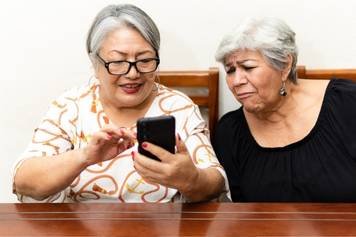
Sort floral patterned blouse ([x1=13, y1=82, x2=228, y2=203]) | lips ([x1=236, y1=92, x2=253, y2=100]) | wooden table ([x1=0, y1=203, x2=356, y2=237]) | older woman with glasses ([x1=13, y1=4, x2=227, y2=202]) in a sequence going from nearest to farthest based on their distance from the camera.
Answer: wooden table ([x1=0, y1=203, x2=356, y2=237])
older woman with glasses ([x1=13, y1=4, x2=227, y2=202])
floral patterned blouse ([x1=13, y1=82, x2=228, y2=203])
lips ([x1=236, y1=92, x2=253, y2=100])

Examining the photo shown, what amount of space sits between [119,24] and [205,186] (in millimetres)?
509

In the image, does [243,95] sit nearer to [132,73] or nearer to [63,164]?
[132,73]

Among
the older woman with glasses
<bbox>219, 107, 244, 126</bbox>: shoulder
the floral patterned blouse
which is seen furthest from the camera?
<bbox>219, 107, 244, 126</bbox>: shoulder

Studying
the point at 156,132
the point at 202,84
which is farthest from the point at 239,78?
the point at 156,132

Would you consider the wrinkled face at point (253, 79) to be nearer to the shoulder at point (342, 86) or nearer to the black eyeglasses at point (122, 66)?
the shoulder at point (342, 86)

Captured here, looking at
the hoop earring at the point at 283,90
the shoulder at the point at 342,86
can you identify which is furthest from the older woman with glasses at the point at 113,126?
the shoulder at the point at 342,86

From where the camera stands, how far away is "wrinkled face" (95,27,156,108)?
1.42 meters

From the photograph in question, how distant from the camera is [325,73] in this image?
1790mm

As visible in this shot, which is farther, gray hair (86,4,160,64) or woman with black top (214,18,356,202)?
woman with black top (214,18,356,202)

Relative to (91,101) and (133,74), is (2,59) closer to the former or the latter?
(91,101)

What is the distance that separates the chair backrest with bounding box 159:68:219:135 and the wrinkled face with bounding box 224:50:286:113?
8.3 inches

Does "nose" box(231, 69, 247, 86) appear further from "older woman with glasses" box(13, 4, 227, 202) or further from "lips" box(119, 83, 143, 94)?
"lips" box(119, 83, 143, 94)

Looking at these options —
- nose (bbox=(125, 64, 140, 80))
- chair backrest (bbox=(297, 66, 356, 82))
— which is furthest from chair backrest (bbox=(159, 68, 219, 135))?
nose (bbox=(125, 64, 140, 80))

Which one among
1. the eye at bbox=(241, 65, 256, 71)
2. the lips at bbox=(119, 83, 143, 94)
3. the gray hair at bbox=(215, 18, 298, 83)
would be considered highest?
the gray hair at bbox=(215, 18, 298, 83)
